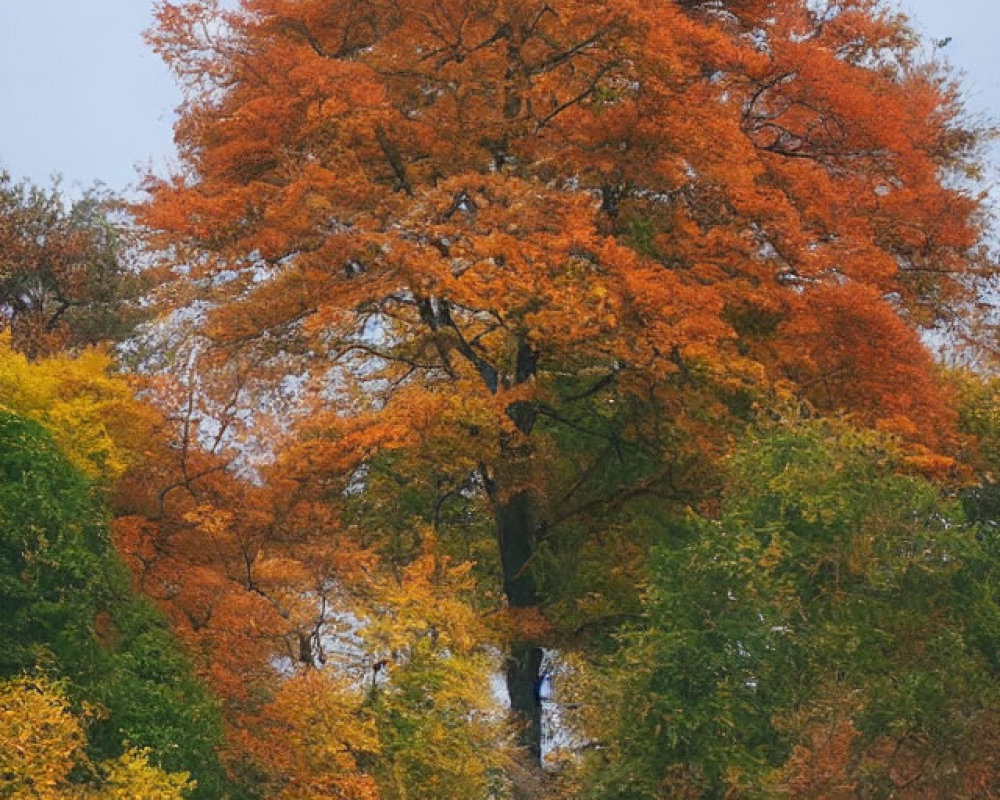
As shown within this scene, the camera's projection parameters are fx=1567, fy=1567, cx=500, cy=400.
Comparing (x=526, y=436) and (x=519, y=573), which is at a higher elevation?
(x=526, y=436)

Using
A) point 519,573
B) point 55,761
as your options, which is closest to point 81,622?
point 55,761

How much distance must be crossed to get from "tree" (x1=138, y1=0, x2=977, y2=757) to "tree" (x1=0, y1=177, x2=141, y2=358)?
11806 millimetres

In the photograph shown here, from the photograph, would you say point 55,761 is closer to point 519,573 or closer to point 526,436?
point 526,436

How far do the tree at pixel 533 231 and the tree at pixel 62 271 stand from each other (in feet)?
38.7

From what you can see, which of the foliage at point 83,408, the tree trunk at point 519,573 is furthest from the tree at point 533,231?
the foliage at point 83,408

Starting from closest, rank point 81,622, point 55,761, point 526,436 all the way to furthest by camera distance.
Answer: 1. point 55,761
2. point 81,622
3. point 526,436

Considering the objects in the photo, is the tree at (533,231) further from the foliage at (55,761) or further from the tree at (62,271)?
the tree at (62,271)

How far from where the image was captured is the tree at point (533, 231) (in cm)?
2400

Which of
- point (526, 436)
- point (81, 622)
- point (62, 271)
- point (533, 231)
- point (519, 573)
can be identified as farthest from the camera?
point (62, 271)

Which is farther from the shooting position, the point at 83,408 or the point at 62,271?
the point at 62,271

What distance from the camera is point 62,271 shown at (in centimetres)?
4078

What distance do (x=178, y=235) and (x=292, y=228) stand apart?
2575mm

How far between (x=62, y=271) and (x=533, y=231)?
20.4m

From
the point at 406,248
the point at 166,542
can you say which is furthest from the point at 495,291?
the point at 166,542
